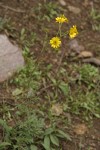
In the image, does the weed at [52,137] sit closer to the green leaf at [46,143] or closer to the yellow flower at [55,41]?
the green leaf at [46,143]

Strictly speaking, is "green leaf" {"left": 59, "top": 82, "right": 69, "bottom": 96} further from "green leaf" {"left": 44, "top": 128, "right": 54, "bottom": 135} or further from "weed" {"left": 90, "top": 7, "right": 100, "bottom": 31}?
"weed" {"left": 90, "top": 7, "right": 100, "bottom": 31}

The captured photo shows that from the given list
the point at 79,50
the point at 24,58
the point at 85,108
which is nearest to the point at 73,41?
the point at 79,50

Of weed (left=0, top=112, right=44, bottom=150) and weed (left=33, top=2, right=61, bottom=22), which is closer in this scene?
weed (left=0, top=112, right=44, bottom=150)

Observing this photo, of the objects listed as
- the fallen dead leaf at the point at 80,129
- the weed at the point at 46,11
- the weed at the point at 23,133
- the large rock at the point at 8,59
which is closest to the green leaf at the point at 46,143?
the weed at the point at 23,133

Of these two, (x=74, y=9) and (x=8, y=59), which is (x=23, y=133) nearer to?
(x=8, y=59)

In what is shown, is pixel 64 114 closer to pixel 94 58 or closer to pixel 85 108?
pixel 85 108

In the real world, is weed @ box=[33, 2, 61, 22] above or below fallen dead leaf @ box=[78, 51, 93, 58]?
above

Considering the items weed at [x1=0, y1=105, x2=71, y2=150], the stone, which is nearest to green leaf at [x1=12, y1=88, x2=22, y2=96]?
weed at [x1=0, y1=105, x2=71, y2=150]
